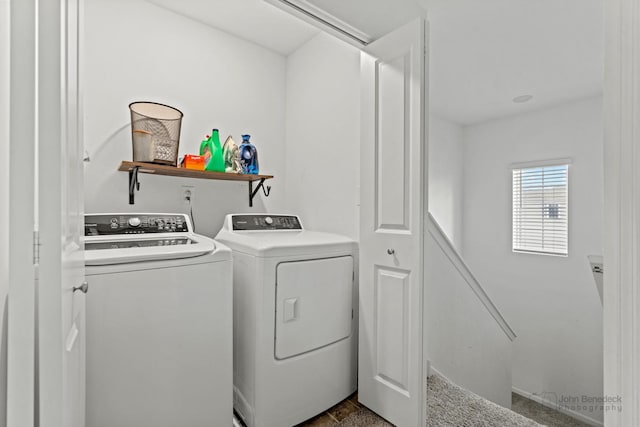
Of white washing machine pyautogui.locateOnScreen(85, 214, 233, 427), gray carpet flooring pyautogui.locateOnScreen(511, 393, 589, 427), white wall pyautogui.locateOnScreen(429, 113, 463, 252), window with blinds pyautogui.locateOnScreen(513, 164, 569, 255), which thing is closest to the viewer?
white washing machine pyautogui.locateOnScreen(85, 214, 233, 427)

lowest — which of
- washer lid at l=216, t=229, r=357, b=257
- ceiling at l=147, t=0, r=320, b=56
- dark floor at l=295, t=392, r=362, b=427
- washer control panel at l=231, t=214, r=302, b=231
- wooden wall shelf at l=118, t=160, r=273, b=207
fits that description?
dark floor at l=295, t=392, r=362, b=427

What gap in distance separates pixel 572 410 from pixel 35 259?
4981 millimetres

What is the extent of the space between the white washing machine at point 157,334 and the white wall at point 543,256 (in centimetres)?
383

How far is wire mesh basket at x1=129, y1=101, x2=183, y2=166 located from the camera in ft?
6.18

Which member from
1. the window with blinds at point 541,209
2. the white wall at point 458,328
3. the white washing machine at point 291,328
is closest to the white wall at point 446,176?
the window with blinds at point 541,209

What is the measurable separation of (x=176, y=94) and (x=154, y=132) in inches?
18.6

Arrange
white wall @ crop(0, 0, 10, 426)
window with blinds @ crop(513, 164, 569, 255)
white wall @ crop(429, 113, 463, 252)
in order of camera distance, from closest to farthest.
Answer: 1. white wall @ crop(0, 0, 10, 426)
2. window with blinds @ crop(513, 164, 569, 255)
3. white wall @ crop(429, 113, 463, 252)

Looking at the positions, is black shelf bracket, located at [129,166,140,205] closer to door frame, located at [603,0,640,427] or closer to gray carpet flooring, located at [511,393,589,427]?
door frame, located at [603,0,640,427]

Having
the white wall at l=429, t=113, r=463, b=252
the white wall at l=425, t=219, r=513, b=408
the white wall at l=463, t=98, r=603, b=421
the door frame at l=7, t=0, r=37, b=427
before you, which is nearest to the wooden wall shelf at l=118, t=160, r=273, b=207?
the door frame at l=7, t=0, r=37, b=427

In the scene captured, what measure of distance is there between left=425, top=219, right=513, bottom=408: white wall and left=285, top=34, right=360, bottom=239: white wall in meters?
0.71

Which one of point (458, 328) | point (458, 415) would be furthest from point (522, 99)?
point (458, 415)

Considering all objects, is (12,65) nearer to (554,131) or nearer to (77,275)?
(77,275)

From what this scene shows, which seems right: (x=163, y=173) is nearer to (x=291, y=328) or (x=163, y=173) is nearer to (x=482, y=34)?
(x=291, y=328)

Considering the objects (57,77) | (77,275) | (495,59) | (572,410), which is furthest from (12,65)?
(572,410)
